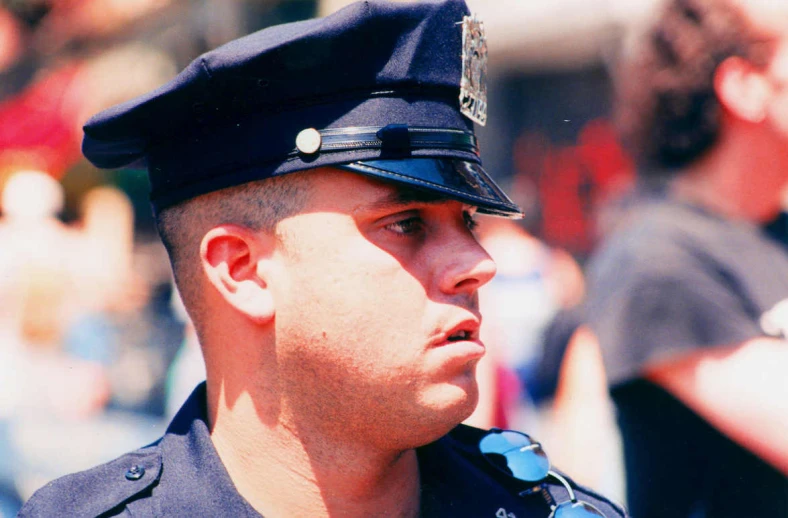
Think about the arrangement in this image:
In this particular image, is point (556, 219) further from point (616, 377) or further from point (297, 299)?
point (297, 299)

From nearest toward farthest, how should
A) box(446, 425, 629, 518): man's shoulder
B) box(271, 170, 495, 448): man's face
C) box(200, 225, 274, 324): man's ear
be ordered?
box(271, 170, 495, 448): man's face < box(200, 225, 274, 324): man's ear < box(446, 425, 629, 518): man's shoulder

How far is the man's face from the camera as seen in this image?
1.84 m

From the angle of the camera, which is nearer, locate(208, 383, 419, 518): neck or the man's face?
the man's face

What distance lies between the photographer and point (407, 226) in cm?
192

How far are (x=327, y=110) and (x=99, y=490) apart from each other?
0.91 meters

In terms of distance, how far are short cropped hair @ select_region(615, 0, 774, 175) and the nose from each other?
4.53 ft

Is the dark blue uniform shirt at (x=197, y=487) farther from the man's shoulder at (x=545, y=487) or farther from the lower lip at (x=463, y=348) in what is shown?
the lower lip at (x=463, y=348)

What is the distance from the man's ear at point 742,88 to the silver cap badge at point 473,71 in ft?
3.76

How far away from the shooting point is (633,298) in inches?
106

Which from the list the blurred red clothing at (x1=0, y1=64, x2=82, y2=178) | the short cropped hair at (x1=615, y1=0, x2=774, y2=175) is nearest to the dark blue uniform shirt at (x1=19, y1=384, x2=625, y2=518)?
the short cropped hair at (x1=615, y1=0, x2=774, y2=175)

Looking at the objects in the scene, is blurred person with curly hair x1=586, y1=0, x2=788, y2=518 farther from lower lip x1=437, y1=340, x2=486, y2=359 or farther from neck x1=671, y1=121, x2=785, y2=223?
lower lip x1=437, y1=340, x2=486, y2=359

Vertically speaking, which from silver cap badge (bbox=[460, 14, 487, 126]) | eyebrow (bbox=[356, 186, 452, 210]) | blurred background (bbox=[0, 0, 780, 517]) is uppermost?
silver cap badge (bbox=[460, 14, 487, 126])

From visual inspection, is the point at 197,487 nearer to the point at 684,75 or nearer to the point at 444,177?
the point at 444,177

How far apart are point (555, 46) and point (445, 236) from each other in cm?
882
